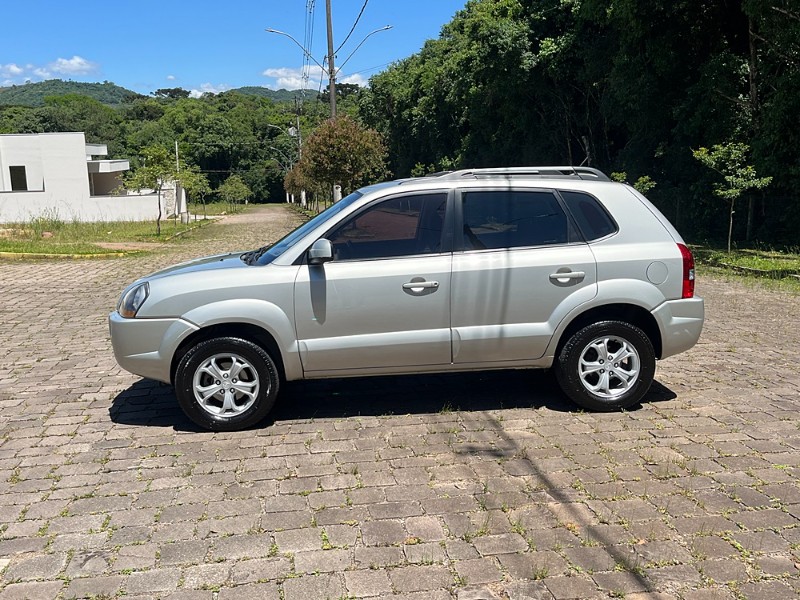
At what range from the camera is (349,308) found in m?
5.47

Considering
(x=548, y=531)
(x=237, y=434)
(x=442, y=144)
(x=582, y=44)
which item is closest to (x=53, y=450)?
(x=237, y=434)

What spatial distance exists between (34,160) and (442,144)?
2723 cm

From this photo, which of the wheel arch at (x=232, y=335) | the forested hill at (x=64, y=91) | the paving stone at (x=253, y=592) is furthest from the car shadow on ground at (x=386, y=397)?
the forested hill at (x=64, y=91)

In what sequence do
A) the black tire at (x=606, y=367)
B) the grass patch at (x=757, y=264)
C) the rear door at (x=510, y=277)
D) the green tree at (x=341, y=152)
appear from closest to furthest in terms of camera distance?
the rear door at (x=510, y=277) < the black tire at (x=606, y=367) < the grass patch at (x=757, y=264) < the green tree at (x=341, y=152)

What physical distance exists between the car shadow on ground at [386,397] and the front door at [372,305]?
585mm

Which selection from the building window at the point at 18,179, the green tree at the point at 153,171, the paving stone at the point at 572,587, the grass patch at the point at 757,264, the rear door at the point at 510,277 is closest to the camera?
the paving stone at the point at 572,587

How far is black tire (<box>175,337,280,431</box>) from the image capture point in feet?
17.7

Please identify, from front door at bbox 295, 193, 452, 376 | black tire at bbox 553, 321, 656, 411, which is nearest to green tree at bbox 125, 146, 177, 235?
front door at bbox 295, 193, 452, 376

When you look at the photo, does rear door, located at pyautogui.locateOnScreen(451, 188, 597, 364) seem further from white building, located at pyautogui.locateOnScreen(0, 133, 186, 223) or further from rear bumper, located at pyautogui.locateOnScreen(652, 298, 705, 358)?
white building, located at pyautogui.locateOnScreen(0, 133, 186, 223)

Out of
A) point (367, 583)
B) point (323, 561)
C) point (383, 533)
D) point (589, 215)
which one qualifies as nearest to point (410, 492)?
point (383, 533)

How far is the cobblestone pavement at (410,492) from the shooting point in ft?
11.5

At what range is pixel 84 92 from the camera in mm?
165125

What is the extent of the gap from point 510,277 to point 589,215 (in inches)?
34.7

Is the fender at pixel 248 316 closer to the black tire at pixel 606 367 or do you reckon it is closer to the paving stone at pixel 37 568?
the paving stone at pixel 37 568
